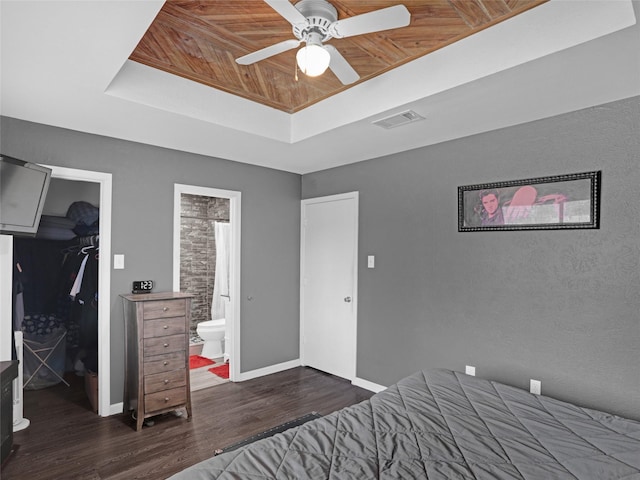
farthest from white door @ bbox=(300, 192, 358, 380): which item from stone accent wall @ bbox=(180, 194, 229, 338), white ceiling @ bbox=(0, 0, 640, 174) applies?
stone accent wall @ bbox=(180, 194, 229, 338)

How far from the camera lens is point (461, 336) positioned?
3.29m

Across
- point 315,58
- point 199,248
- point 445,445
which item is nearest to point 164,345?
point 445,445

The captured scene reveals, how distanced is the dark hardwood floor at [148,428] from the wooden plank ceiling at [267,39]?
9.14 feet

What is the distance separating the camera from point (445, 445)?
1.64 meters

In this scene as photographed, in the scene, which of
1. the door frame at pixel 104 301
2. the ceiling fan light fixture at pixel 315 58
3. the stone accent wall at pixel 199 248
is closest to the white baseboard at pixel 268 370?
the door frame at pixel 104 301

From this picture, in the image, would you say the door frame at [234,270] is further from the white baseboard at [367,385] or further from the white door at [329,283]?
the white baseboard at [367,385]

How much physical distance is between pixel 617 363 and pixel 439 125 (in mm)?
2077

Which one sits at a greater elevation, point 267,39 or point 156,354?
point 267,39

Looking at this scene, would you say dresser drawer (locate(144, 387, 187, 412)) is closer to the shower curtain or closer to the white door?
the white door

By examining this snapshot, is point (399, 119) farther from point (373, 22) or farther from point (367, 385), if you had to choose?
point (367, 385)

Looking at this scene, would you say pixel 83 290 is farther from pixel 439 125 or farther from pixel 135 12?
pixel 439 125

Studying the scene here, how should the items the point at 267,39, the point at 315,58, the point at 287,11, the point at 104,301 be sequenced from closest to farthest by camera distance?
the point at 287,11 < the point at 315,58 < the point at 267,39 < the point at 104,301

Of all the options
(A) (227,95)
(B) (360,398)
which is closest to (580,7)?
(A) (227,95)

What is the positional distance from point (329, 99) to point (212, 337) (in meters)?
3.50
